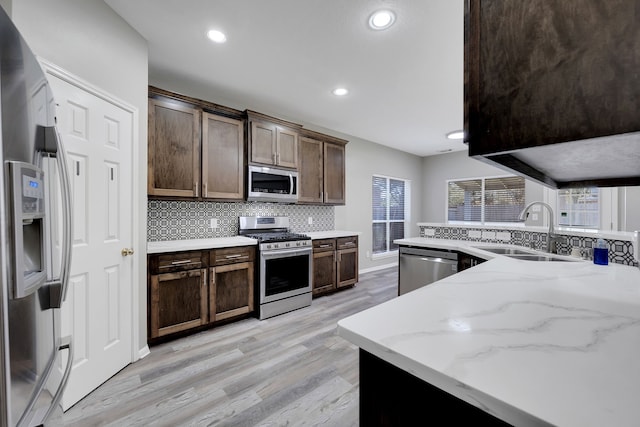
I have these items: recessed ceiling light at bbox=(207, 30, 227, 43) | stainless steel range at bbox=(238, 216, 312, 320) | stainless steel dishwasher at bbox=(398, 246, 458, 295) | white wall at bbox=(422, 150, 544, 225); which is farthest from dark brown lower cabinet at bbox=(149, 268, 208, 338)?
white wall at bbox=(422, 150, 544, 225)

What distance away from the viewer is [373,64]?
254 centimetres

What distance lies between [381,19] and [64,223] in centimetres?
225

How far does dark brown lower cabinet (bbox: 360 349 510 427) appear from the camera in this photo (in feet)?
1.89

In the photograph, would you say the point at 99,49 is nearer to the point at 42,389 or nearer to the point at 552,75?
the point at 42,389

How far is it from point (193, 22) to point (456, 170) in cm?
578

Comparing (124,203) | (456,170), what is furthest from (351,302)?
(456,170)

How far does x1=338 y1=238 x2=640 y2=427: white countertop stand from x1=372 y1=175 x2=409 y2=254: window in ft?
14.4

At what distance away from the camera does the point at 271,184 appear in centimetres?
333

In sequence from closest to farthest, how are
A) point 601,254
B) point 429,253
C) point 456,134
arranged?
point 601,254 → point 429,253 → point 456,134

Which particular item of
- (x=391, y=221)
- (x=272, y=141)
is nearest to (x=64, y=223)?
(x=272, y=141)

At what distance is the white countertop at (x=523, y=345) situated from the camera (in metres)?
0.45

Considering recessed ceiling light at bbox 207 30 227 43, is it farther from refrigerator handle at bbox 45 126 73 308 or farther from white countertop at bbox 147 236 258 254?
white countertop at bbox 147 236 258 254

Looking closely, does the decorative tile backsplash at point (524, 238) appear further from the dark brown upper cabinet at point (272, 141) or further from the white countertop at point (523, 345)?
the dark brown upper cabinet at point (272, 141)

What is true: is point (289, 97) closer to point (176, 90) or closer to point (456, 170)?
point (176, 90)
